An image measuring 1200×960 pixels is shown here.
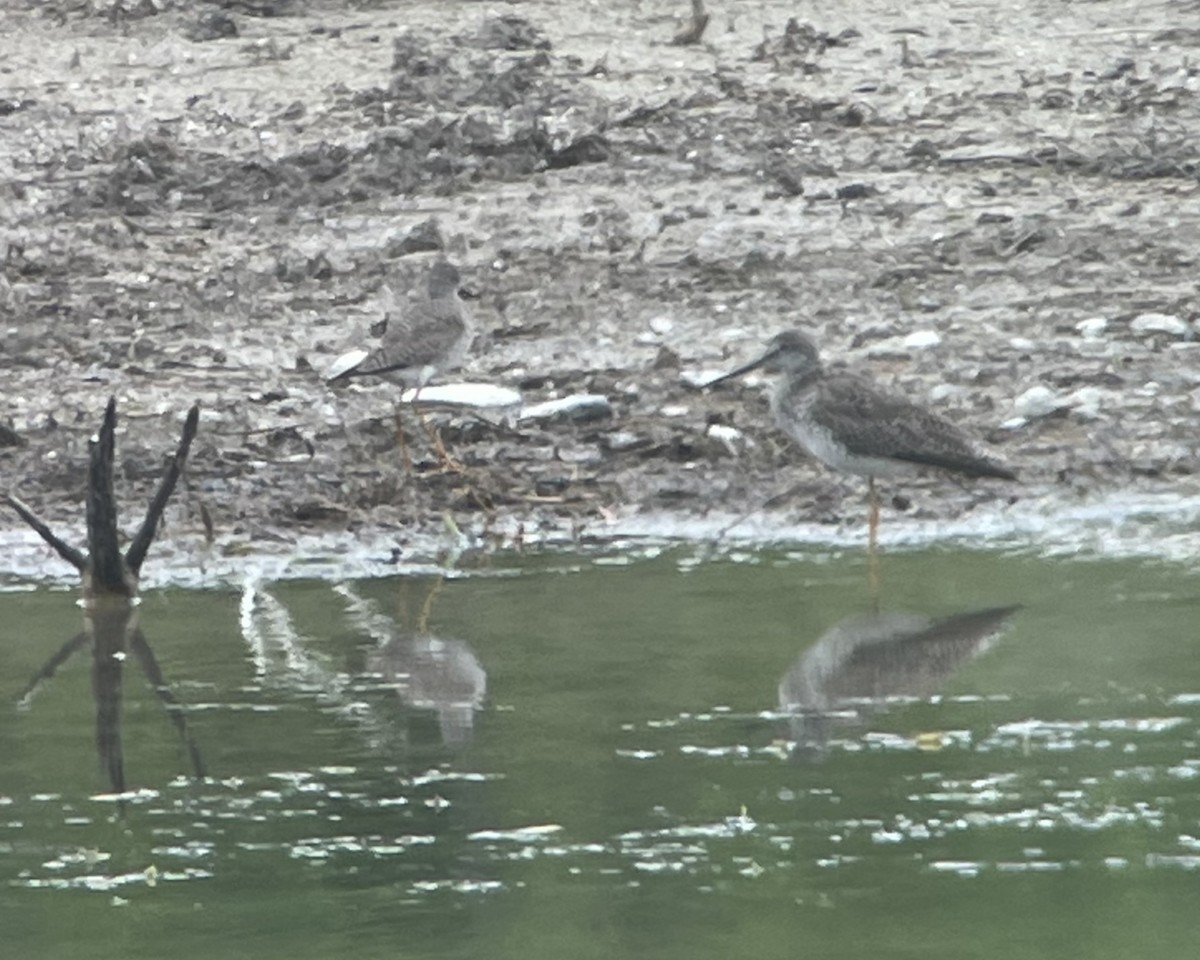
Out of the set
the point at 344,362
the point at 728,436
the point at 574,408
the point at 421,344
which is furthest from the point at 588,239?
the point at 728,436

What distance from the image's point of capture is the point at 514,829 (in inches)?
267

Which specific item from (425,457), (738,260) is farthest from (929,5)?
(425,457)

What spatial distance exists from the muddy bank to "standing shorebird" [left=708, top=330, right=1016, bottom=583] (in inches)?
14.6

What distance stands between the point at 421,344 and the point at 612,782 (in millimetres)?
4320

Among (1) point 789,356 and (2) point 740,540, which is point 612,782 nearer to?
(2) point 740,540

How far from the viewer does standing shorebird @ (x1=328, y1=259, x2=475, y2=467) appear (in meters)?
11.2

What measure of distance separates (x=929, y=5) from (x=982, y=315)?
15.7ft

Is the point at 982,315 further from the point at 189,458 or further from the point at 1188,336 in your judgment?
the point at 189,458

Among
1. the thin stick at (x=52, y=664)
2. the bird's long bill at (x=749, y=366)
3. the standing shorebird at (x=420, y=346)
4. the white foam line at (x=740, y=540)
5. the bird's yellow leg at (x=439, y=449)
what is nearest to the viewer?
the thin stick at (x=52, y=664)

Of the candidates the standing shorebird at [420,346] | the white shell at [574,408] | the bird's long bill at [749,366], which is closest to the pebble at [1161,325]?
the bird's long bill at [749,366]

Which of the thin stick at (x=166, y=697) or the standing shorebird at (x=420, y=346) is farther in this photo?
the standing shorebird at (x=420, y=346)

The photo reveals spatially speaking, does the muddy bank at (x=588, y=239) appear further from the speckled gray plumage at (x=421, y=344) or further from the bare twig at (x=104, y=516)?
the bare twig at (x=104, y=516)

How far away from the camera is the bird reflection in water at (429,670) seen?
784cm

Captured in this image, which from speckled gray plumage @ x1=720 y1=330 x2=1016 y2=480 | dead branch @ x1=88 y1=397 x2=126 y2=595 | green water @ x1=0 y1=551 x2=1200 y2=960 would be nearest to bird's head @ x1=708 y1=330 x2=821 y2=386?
speckled gray plumage @ x1=720 y1=330 x2=1016 y2=480
